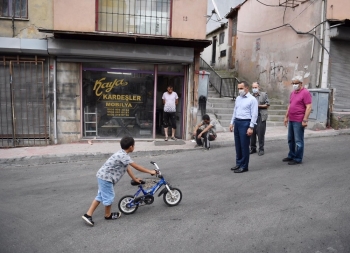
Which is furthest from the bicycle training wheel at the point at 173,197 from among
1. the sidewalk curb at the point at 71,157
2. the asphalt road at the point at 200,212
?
the sidewalk curb at the point at 71,157

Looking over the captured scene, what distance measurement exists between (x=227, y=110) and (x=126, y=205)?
889 cm

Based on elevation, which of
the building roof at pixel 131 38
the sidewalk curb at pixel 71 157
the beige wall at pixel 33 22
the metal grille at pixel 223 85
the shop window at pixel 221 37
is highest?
the shop window at pixel 221 37

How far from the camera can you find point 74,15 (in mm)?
9680

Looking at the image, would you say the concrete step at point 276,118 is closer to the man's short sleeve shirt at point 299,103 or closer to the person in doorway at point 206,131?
the person in doorway at point 206,131

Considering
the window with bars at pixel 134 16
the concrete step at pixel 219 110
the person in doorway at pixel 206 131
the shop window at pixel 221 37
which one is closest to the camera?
the person in doorway at pixel 206 131

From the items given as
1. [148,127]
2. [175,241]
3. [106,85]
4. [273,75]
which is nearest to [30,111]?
[106,85]

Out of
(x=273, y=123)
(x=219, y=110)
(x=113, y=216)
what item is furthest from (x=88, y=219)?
(x=273, y=123)

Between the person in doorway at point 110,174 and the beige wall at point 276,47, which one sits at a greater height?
the beige wall at point 276,47

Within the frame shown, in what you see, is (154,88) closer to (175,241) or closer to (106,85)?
(106,85)

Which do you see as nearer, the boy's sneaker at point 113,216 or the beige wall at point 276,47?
the boy's sneaker at point 113,216

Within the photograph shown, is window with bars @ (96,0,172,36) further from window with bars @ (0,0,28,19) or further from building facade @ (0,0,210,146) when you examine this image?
window with bars @ (0,0,28,19)

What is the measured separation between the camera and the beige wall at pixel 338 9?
1153 centimetres

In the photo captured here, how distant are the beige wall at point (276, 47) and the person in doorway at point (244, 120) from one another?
657cm

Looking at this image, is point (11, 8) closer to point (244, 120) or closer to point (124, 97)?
point (124, 97)
